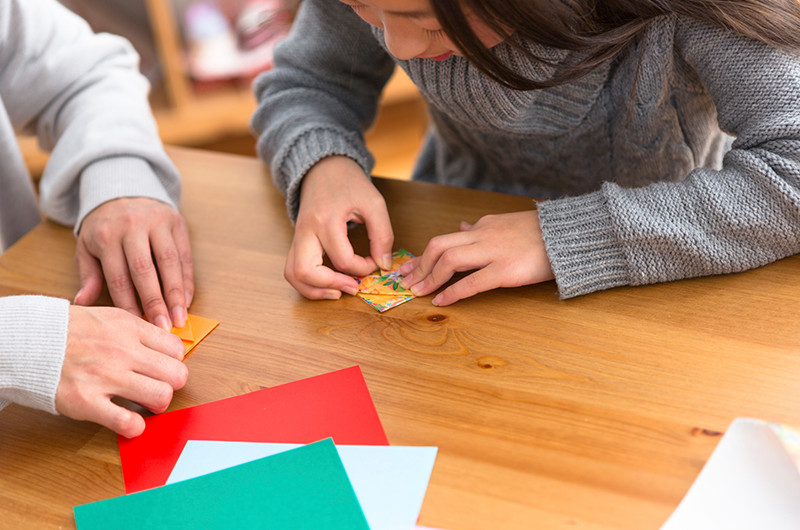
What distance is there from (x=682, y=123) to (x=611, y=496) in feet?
1.84

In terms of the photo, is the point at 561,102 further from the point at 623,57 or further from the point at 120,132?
→ the point at 120,132

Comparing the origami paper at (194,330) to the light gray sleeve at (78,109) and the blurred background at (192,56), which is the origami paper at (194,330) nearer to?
the light gray sleeve at (78,109)

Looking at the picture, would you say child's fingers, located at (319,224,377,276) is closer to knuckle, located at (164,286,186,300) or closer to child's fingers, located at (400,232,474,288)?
child's fingers, located at (400,232,474,288)

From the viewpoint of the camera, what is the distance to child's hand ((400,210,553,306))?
744mm

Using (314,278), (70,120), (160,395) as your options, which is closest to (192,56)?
(70,120)

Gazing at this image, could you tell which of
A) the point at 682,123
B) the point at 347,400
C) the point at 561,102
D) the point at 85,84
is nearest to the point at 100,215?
the point at 85,84

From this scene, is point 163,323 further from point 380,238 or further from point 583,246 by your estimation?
point 583,246

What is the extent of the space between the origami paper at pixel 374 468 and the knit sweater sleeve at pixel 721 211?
0.26m

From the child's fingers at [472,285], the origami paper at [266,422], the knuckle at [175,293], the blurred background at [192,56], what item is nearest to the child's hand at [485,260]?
the child's fingers at [472,285]

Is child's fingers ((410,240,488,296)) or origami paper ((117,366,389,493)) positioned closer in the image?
origami paper ((117,366,389,493))

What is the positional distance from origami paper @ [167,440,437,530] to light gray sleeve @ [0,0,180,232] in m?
0.41

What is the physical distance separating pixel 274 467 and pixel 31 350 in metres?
0.27

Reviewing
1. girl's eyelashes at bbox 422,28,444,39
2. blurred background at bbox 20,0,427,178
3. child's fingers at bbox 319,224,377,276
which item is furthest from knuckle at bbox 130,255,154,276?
blurred background at bbox 20,0,427,178

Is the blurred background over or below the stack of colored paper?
below
